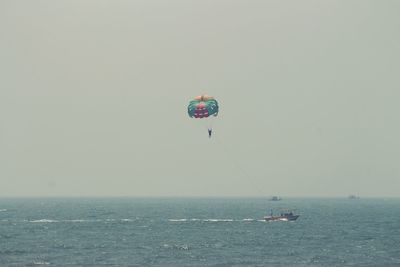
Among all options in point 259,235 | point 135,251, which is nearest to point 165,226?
point 259,235

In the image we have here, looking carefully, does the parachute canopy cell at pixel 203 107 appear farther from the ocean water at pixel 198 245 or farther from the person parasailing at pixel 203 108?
the ocean water at pixel 198 245

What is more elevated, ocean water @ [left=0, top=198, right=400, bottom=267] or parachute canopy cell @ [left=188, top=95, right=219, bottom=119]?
parachute canopy cell @ [left=188, top=95, right=219, bottom=119]

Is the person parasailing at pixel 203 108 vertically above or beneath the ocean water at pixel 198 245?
above

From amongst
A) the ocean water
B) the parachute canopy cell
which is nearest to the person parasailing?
the parachute canopy cell

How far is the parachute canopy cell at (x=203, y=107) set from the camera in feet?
315

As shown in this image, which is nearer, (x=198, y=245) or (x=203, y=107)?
(x=203, y=107)

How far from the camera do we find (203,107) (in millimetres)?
96312

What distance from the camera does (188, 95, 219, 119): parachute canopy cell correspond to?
95875 millimetres

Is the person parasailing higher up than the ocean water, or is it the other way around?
the person parasailing

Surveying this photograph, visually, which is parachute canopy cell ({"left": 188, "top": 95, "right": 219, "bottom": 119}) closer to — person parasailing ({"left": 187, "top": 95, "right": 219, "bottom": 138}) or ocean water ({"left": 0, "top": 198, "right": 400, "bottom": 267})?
person parasailing ({"left": 187, "top": 95, "right": 219, "bottom": 138})

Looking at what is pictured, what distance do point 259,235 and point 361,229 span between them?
3088cm

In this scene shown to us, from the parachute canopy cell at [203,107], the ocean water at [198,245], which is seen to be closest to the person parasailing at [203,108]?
the parachute canopy cell at [203,107]

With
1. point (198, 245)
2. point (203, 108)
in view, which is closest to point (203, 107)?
point (203, 108)

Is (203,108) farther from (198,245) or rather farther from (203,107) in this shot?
(198,245)
